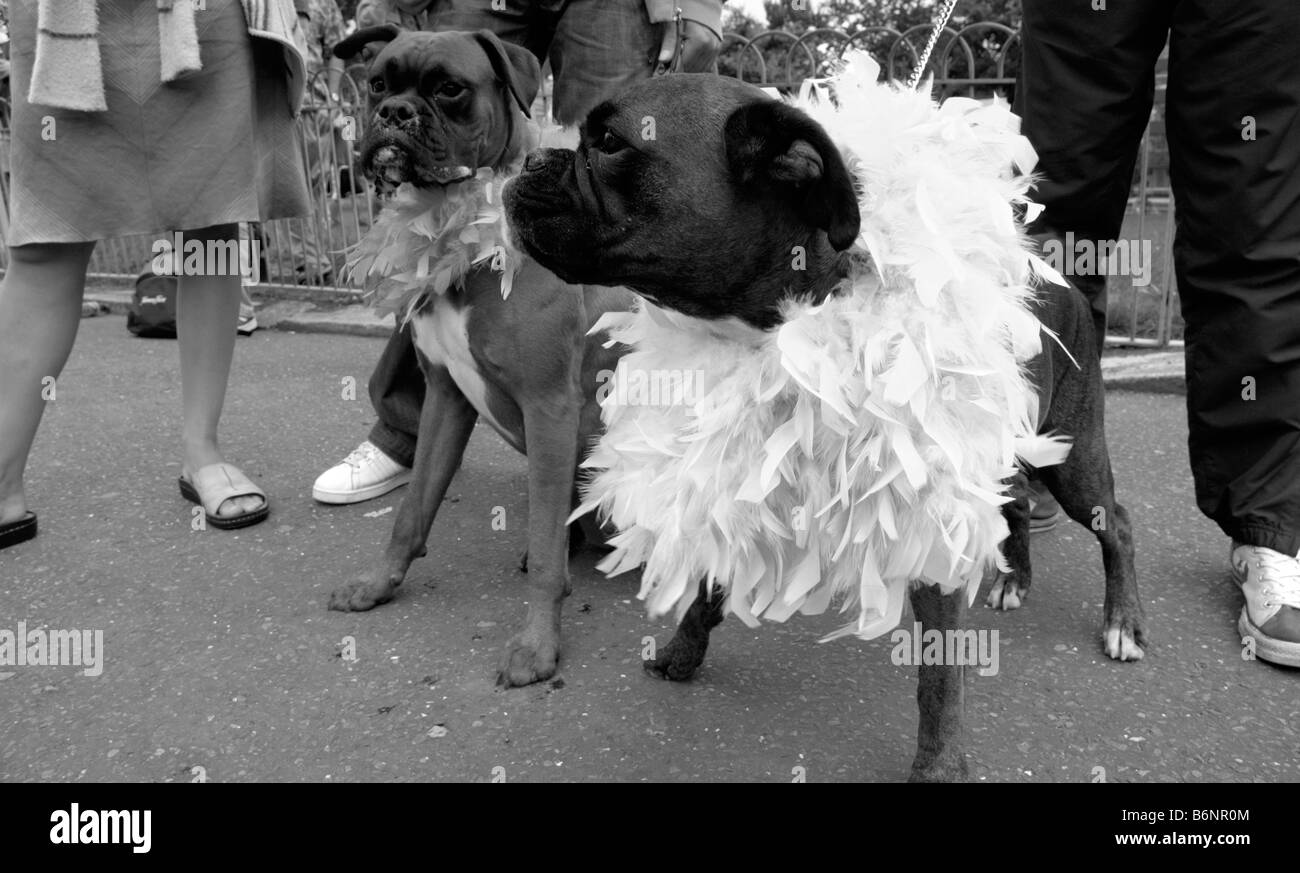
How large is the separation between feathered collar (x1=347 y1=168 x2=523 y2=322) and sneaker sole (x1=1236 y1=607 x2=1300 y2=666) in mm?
2286

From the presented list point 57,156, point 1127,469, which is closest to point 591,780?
point 57,156

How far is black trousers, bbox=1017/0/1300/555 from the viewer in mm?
2775

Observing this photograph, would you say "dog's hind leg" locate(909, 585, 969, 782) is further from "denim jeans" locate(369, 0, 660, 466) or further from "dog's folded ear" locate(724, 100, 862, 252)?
"denim jeans" locate(369, 0, 660, 466)

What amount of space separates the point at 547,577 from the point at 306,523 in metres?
1.40

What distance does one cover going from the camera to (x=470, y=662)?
9.26ft

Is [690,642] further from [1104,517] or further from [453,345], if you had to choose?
[1104,517]

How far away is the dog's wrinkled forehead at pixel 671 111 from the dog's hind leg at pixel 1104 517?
1464 millimetres

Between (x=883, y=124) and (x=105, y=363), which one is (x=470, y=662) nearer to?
(x=883, y=124)

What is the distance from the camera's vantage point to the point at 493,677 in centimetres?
274

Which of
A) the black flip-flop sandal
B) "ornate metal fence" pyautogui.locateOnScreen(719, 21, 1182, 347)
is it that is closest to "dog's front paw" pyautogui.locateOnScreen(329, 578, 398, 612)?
the black flip-flop sandal

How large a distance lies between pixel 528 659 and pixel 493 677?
0.37 feet

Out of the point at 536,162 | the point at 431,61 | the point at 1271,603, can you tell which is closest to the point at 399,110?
the point at 431,61

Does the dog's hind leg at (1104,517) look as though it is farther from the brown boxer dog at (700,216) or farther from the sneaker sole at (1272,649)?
the brown boxer dog at (700,216)

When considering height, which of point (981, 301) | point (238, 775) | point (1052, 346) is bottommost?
point (238, 775)
